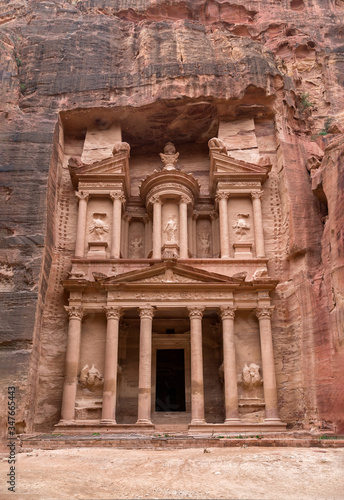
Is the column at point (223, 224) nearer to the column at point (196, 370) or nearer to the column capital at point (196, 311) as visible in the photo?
the column capital at point (196, 311)

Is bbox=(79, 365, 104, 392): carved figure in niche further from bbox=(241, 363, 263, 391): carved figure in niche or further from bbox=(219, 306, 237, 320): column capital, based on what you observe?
bbox=(241, 363, 263, 391): carved figure in niche

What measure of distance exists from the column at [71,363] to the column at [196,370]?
170 inches

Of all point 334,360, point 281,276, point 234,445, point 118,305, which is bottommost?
point 234,445

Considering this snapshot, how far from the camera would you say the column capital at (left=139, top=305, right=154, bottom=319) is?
58.3ft

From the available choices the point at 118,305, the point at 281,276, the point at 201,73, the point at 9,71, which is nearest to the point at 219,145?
the point at 201,73

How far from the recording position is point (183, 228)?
20578 millimetres

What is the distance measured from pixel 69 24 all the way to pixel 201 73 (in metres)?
8.01

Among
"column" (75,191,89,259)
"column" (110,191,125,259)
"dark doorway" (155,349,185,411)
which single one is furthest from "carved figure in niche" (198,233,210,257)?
"column" (75,191,89,259)

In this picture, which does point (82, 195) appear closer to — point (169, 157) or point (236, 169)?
point (169, 157)

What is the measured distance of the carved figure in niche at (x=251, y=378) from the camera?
1719 centimetres

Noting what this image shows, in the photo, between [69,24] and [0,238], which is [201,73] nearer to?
[69,24]

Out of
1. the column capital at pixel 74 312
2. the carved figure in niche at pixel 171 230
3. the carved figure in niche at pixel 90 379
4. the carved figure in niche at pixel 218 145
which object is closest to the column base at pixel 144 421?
the carved figure in niche at pixel 90 379

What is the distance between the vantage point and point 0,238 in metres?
17.4

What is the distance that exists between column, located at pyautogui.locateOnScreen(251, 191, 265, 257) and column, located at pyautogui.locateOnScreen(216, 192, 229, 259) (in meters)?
1.24
